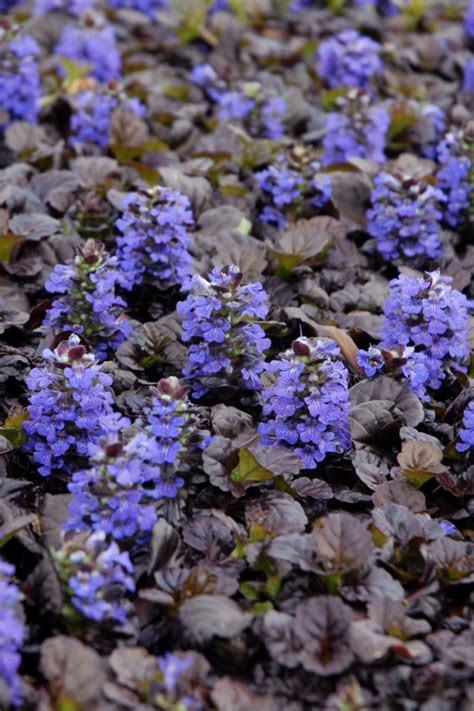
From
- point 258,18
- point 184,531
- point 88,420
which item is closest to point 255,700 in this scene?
point 184,531

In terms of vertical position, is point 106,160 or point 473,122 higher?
point 473,122

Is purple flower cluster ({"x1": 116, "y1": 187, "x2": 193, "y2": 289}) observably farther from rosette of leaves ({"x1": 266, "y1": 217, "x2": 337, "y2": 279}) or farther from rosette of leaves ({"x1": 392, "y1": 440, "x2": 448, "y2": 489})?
rosette of leaves ({"x1": 392, "y1": 440, "x2": 448, "y2": 489})

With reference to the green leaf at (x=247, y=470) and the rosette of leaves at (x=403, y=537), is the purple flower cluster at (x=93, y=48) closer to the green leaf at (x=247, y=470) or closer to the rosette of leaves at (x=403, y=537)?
the green leaf at (x=247, y=470)

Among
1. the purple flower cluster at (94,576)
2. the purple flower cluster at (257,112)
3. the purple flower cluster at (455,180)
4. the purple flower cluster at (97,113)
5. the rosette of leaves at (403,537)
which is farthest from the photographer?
the purple flower cluster at (257,112)

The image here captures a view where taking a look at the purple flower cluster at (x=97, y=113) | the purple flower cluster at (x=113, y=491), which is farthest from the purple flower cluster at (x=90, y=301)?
the purple flower cluster at (x=97, y=113)

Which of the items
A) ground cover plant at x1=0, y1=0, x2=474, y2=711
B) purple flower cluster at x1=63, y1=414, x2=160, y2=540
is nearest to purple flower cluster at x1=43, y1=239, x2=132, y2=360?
ground cover plant at x1=0, y1=0, x2=474, y2=711

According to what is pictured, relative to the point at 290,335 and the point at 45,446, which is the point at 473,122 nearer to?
the point at 290,335
